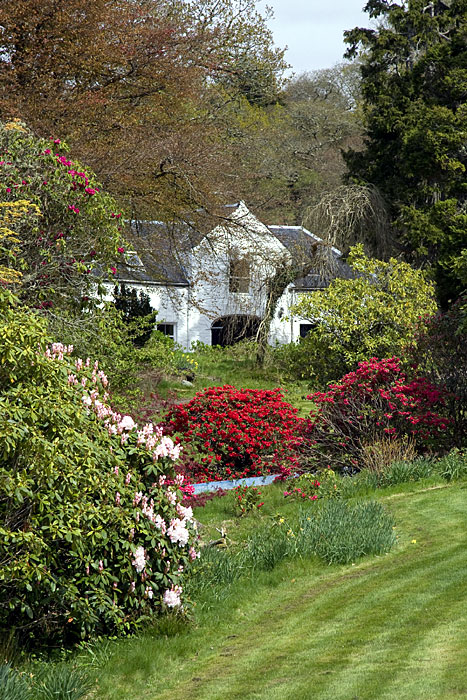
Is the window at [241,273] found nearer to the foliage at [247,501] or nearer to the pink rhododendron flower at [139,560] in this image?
the foliage at [247,501]

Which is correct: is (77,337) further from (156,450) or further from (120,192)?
(120,192)

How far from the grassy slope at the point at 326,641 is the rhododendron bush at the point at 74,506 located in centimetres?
50

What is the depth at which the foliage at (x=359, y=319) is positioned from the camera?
15.3 metres

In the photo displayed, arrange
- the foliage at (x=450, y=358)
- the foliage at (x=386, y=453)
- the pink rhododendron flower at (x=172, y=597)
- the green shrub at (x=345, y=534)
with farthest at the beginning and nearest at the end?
the foliage at (x=450, y=358) < the foliage at (x=386, y=453) < the green shrub at (x=345, y=534) < the pink rhododendron flower at (x=172, y=597)

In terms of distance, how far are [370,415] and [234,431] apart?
220cm

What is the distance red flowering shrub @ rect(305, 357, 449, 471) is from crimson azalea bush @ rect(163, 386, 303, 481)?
0.50 meters

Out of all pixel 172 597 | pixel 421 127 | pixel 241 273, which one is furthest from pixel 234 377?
pixel 172 597

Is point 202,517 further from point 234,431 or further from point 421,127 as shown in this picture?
point 421,127

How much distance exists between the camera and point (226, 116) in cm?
3064

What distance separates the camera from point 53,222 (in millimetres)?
11422

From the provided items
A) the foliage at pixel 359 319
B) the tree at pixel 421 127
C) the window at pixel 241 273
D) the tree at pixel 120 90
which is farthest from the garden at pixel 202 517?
the window at pixel 241 273

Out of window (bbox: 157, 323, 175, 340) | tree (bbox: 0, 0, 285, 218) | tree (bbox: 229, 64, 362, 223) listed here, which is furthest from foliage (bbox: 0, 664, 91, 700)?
tree (bbox: 229, 64, 362, 223)

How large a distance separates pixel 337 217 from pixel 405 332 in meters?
12.6

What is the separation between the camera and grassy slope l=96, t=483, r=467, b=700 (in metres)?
5.18
